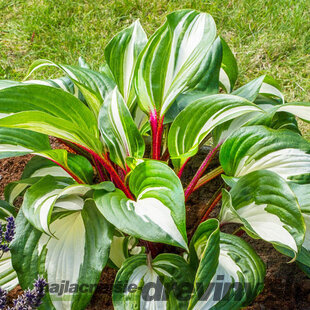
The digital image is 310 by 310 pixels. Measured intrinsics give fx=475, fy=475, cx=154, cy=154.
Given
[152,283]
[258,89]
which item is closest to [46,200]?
[152,283]

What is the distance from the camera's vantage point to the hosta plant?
46.2 inches

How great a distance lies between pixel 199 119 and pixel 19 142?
0.53m

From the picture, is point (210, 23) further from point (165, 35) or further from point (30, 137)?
point (30, 137)

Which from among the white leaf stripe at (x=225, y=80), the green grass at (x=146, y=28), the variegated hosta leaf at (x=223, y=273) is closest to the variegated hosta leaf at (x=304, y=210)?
the variegated hosta leaf at (x=223, y=273)

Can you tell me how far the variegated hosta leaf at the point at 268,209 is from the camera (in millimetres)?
1143

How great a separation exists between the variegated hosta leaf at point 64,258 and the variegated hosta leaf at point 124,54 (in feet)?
1.93

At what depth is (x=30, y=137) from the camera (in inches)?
56.5

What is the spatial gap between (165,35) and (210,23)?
0.15 meters

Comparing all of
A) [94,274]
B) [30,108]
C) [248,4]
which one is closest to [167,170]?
[94,274]

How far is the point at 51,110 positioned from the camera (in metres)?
1.38

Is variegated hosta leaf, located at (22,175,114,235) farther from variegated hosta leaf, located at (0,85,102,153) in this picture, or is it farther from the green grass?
the green grass

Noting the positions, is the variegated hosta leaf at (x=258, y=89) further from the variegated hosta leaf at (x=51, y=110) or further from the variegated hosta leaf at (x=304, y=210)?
the variegated hosta leaf at (x=51, y=110)

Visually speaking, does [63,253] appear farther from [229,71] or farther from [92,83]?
[229,71]

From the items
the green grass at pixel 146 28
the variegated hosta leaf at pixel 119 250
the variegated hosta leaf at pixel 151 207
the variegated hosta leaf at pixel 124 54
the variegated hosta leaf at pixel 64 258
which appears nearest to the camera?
the variegated hosta leaf at pixel 151 207
